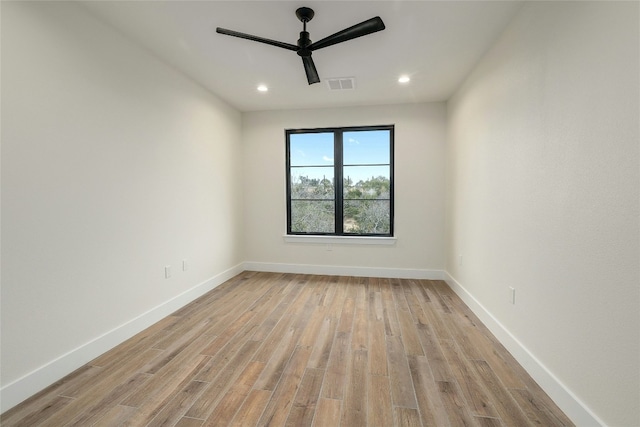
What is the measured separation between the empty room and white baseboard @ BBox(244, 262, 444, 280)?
44 cm

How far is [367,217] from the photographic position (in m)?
4.46

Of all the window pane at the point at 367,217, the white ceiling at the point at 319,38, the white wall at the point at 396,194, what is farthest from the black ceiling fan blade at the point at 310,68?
the window pane at the point at 367,217

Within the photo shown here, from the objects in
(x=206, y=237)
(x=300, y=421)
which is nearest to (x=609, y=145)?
(x=300, y=421)

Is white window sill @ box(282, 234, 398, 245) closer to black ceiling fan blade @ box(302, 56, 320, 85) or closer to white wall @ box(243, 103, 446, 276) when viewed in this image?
white wall @ box(243, 103, 446, 276)

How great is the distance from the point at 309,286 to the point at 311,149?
6.96 ft

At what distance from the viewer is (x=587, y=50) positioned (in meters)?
1.45

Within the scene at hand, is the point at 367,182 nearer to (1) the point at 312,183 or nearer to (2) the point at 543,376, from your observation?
(1) the point at 312,183

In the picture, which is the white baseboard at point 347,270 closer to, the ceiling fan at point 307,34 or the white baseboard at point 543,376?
the white baseboard at point 543,376

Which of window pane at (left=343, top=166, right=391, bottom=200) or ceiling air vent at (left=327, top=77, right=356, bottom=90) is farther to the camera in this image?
window pane at (left=343, top=166, right=391, bottom=200)

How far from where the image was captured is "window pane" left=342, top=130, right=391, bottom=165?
14.3 ft

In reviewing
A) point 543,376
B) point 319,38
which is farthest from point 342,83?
point 543,376

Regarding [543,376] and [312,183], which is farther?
[312,183]

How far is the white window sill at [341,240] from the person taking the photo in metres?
4.30

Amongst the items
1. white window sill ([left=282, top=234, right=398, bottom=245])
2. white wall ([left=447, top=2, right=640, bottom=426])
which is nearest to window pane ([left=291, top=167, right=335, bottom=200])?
white window sill ([left=282, top=234, right=398, bottom=245])
